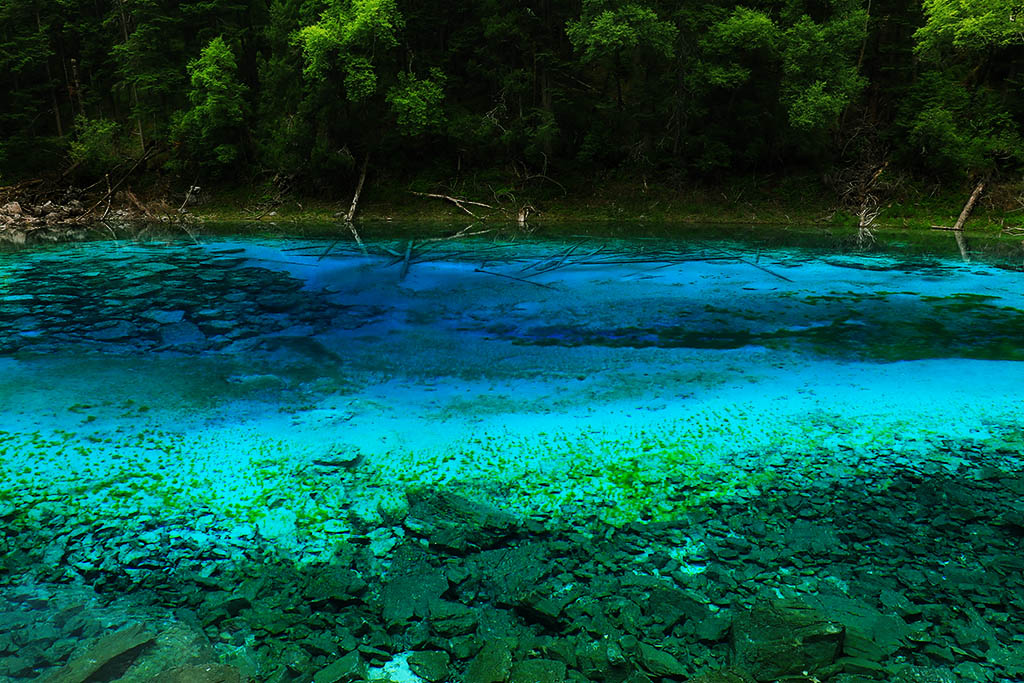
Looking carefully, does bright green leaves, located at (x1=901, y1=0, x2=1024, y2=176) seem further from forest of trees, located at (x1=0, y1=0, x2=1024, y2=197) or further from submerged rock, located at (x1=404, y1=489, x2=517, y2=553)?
submerged rock, located at (x1=404, y1=489, x2=517, y2=553)

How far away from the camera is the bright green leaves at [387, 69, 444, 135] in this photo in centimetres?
2375

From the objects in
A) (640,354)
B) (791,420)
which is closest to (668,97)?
(640,354)

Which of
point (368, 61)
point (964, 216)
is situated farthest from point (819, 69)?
point (368, 61)

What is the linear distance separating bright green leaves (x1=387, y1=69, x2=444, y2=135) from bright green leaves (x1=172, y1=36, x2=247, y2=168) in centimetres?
714

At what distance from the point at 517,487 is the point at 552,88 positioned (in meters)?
23.2

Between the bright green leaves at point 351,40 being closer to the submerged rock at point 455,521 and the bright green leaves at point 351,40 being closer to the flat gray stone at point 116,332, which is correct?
the flat gray stone at point 116,332

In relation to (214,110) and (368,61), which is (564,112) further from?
(214,110)

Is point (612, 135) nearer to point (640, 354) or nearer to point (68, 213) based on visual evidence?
point (640, 354)

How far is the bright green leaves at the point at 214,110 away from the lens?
25641mm

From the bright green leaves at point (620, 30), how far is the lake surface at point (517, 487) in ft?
45.3

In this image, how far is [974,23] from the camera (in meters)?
18.0

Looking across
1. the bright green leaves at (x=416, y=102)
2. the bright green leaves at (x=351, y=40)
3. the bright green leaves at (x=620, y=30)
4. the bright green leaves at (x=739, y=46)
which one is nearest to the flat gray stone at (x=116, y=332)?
the bright green leaves at (x=351, y=40)

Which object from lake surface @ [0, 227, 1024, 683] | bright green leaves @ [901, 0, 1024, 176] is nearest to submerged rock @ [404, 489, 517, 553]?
lake surface @ [0, 227, 1024, 683]

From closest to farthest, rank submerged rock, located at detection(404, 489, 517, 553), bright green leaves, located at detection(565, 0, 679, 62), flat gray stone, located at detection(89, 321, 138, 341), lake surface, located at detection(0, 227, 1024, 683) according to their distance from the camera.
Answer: lake surface, located at detection(0, 227, 1024, 683) < submerged rock, located at detection(404, 489, 517, 553) < flat gray stone, located at detection(89, 321, 138, 341) < bright green leaves, located at detection(565, 0, 679, 62)
